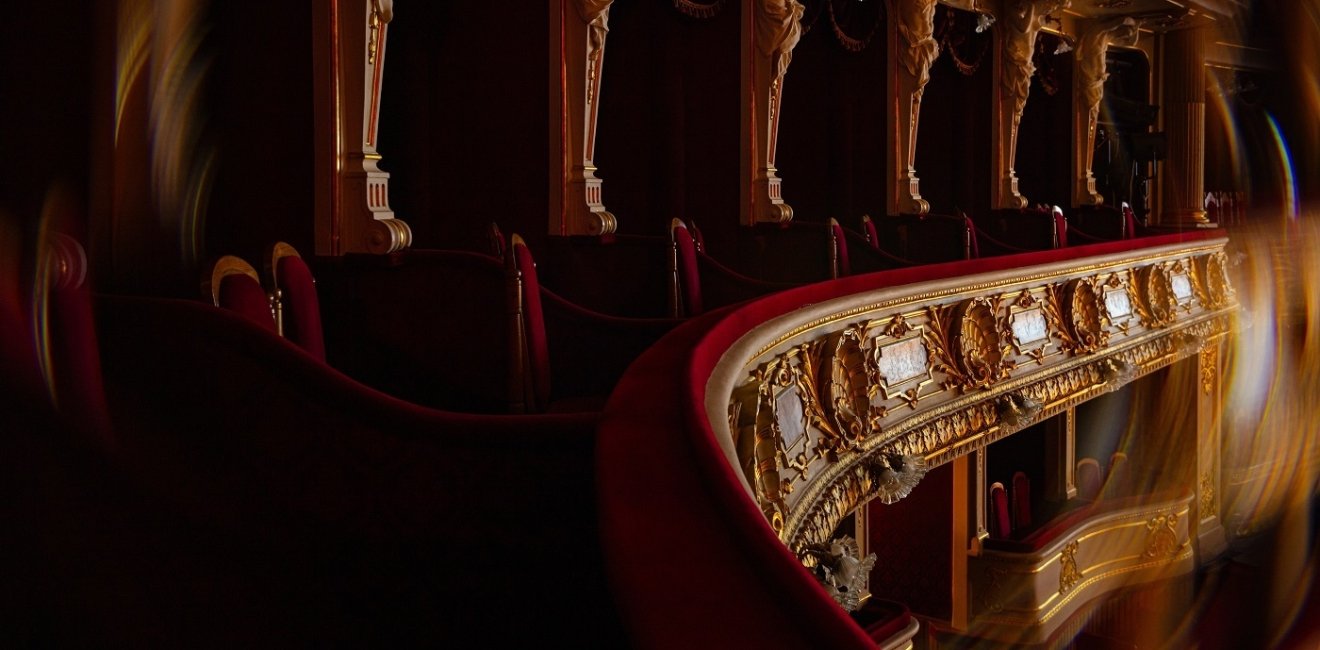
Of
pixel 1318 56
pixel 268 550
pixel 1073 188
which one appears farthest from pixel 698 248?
pixel 1318 56

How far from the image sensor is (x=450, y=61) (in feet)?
13.0

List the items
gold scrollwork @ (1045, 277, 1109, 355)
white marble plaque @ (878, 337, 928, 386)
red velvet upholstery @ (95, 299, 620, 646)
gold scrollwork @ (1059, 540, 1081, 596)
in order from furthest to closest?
gold scrollwork @ (1059, 540, 1081, 596)
gold scrollwork @ (1045, 277, 1109, 355)
white marble plaque @ (878, 337, 928, 386)
red velvet upholstery @ (95, 299, 620, 646)

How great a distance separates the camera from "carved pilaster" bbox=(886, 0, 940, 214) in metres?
7.22

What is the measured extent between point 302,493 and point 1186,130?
11680mm

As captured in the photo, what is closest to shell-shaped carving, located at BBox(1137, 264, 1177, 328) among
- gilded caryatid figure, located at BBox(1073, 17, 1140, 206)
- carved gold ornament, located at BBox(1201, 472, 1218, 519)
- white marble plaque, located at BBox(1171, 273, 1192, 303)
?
white marble plaque, located at BBox(1171, 273, 1192, 303)

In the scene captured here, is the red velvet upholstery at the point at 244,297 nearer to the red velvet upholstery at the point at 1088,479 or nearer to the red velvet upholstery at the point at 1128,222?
the red velvet upholstery at the point at 1128,222

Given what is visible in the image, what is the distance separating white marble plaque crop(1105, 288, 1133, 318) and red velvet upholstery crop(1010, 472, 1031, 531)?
317cm

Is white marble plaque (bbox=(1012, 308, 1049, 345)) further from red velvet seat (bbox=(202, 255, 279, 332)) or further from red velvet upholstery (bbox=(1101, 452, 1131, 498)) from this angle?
red velvet upholstery (bbox=(1101, 452, 1131, 498))

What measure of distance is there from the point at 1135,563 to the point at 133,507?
916 cm

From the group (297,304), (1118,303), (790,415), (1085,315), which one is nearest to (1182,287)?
(1118,303)

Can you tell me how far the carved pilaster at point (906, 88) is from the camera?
7.22m

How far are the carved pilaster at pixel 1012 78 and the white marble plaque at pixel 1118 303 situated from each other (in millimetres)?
3434

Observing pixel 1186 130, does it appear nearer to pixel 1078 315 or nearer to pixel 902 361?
pixel 1078 315

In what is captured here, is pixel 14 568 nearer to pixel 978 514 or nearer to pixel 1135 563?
pixel 978 514
